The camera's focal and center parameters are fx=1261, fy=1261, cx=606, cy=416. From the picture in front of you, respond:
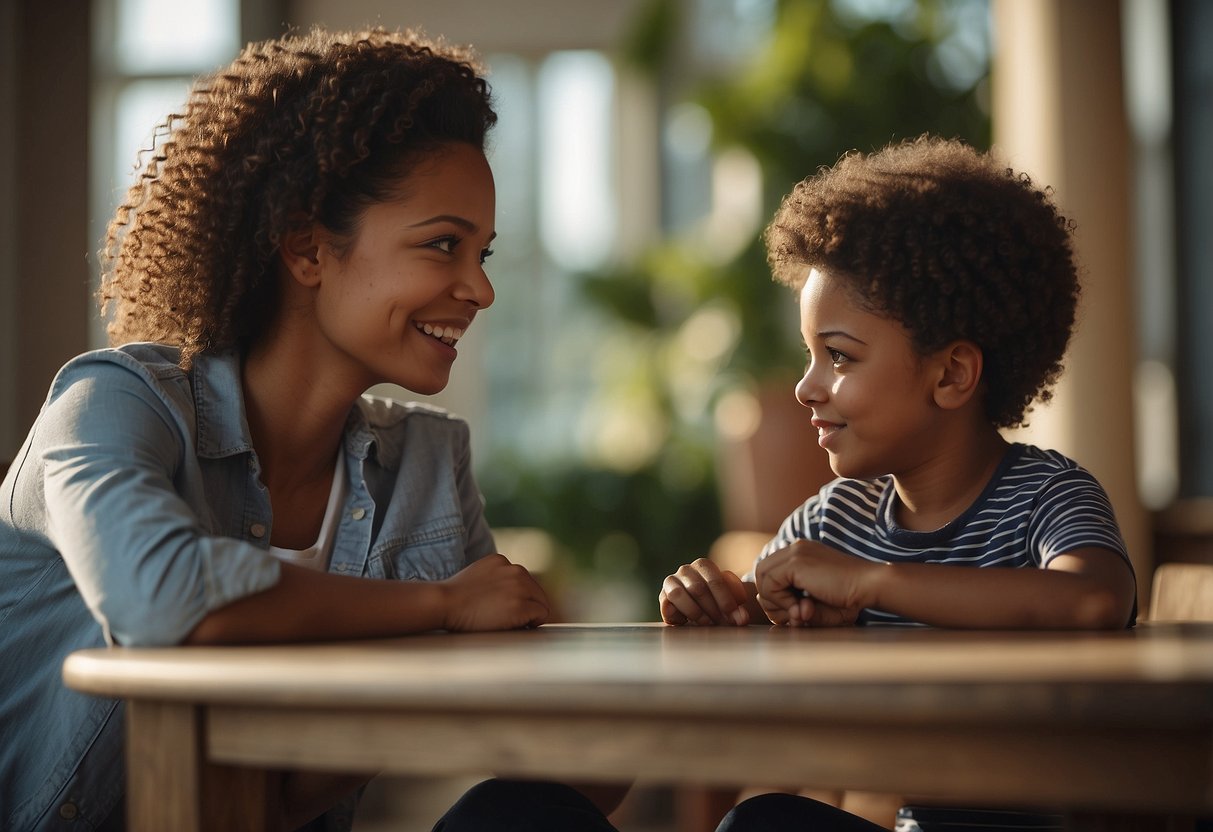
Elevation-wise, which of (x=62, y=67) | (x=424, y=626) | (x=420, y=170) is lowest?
(x=424, y=626)

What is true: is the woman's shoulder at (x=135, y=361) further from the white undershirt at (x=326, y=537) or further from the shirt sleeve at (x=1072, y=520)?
the shirt sleeve at (x=1072, y=520)

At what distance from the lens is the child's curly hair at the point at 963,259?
1524 millimetres

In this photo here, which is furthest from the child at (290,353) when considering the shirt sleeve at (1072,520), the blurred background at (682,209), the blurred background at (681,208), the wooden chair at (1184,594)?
the blurred background at (681,208)

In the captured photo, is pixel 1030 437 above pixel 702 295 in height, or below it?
below

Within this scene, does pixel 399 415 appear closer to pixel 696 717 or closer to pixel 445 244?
pixel 445 244

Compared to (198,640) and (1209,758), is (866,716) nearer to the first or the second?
(1209,758)

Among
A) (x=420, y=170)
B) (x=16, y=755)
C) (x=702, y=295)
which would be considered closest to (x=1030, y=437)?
(x=702, y=295)

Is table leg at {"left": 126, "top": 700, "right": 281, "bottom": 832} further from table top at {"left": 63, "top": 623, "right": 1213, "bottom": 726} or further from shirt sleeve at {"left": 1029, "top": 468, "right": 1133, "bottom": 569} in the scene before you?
shirt sleeve at {"left": 1029, "top": 468, "right": 1133, "bottom": 569}

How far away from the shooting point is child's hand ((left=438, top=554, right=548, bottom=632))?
4.09 feet

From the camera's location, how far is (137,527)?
Answer: 1.03 meters

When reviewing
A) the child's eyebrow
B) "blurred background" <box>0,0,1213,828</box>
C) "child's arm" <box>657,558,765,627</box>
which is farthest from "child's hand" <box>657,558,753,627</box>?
"blurred background" <box>0,0,1213,828</box>

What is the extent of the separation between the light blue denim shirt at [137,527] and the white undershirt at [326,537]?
0.05 ft

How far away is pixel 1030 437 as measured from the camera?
137 inches

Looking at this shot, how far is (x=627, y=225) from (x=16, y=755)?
4.97m
